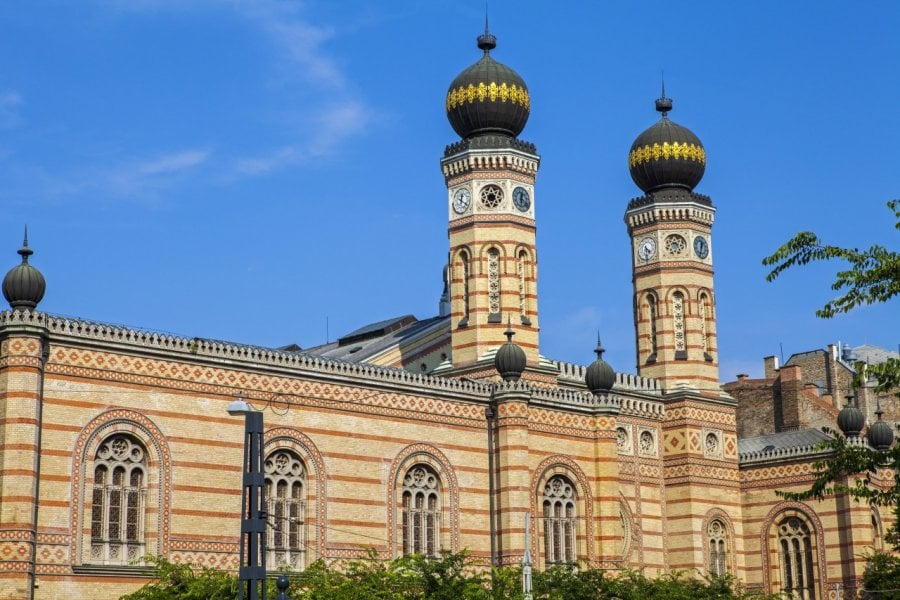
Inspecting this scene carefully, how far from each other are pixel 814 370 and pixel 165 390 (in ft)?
141

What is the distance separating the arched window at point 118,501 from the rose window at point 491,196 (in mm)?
15795

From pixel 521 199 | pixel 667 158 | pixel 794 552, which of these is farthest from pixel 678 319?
pixel 794 552

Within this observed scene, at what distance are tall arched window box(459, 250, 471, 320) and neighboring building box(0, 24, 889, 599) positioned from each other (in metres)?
0.10

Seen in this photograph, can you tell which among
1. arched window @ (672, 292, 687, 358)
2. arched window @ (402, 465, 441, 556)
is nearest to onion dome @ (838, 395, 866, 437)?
arched window @ (672, 292, 687, 358)

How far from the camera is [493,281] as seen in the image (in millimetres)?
45469

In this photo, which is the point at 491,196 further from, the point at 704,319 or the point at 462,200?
the point at 704,319

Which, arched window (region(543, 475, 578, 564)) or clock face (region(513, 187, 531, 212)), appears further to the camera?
clock face (region(513, 187, 531, 212))

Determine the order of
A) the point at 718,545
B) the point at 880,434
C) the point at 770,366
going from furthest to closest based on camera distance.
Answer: the point at 770,366 < the point at 718,545 < the point at 880,434

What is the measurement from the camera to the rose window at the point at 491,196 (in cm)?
4572

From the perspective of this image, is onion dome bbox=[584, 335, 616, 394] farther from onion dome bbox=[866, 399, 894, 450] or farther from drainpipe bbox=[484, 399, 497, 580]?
onion dome bbox=[866, 399, 894, 450]

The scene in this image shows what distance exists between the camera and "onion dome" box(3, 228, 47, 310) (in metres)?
32.2

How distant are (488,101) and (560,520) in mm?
13091

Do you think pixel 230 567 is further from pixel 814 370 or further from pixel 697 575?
pixel 814 370

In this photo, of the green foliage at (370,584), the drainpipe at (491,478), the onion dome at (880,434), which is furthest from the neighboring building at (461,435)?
the onion dome at (880,434)
